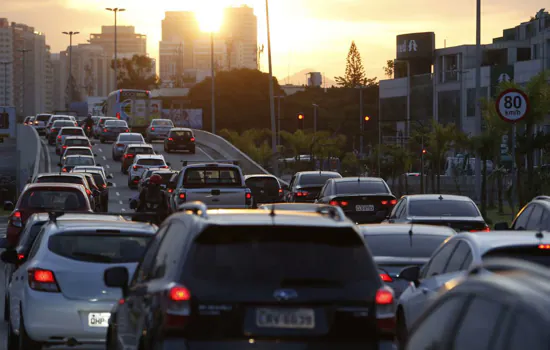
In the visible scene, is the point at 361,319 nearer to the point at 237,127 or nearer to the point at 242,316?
the point at 242,316

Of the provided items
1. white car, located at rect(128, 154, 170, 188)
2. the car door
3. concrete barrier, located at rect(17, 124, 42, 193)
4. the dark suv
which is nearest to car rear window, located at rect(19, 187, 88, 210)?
the car door

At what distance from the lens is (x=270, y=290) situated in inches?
289

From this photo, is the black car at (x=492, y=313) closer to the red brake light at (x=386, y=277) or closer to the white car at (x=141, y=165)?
the red brake light at (x=386, y=277)

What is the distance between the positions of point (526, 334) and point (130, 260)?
7912 mm

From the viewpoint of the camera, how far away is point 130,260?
1161cm

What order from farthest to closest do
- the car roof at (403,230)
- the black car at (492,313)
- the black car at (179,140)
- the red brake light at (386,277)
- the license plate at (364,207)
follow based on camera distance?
the black car at (179,140)
the license plate at (364,207)
the car roof at (403,230)
the red brake light at (386,277)
the black car at (492,313)

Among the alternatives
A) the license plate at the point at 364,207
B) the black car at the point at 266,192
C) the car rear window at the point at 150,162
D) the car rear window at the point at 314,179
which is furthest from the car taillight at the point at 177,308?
the car rear window at the point at 150,162

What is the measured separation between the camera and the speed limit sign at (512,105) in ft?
78.1

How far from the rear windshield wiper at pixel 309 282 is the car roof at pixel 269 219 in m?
0.34

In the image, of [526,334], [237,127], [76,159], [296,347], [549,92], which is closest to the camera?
[526,334]

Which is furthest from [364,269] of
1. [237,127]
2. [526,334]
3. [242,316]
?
[237,127]

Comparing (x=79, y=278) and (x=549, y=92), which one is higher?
(x=549, y=92)

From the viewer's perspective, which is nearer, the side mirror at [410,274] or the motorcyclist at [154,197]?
the side mirror at [410,274]

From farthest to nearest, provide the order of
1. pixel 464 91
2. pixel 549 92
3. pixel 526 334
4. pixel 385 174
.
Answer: pixel 464 91, pixel 385 174, pixel 549 92, pixel 526 334
